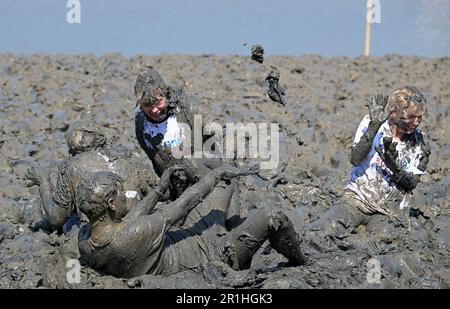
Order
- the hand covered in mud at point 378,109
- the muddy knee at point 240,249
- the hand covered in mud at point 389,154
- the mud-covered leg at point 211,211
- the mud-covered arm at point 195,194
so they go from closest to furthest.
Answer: the mud-covered arm at point 195,194 < the muddy knee at point 240,249 < the mud-covered leg at point 211,211 < the hand covered in mud at point 378,109 < the hand covered in mud at point 389,154

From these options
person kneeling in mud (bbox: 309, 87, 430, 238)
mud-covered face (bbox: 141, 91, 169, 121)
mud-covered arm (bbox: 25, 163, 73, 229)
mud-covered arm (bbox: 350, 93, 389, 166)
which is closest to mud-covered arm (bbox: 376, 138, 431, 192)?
person kneeling in mud (bbox: 309, 87, 430, 238)

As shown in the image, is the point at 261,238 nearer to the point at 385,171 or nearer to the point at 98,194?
the point at 98,194

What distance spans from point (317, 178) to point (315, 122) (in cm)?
345

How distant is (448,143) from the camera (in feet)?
43.2

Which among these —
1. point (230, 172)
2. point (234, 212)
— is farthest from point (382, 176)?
point (230, 172)

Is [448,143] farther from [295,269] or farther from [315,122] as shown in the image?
[295,269]

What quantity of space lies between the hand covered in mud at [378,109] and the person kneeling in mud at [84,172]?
1.84 metres

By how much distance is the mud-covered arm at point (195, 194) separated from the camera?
612 centimetres

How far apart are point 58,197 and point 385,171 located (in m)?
2.81

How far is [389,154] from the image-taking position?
762 cm

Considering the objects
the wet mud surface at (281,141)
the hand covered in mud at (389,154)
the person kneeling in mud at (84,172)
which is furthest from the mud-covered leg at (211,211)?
the hand covered in mud at (389,154)

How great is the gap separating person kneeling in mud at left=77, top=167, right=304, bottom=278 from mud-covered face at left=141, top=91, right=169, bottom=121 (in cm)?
79

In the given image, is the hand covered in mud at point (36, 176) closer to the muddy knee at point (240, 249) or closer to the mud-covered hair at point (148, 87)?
the mud-covered hair at point (148, 87)

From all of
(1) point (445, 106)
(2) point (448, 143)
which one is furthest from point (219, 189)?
(1) point (445, 106)
